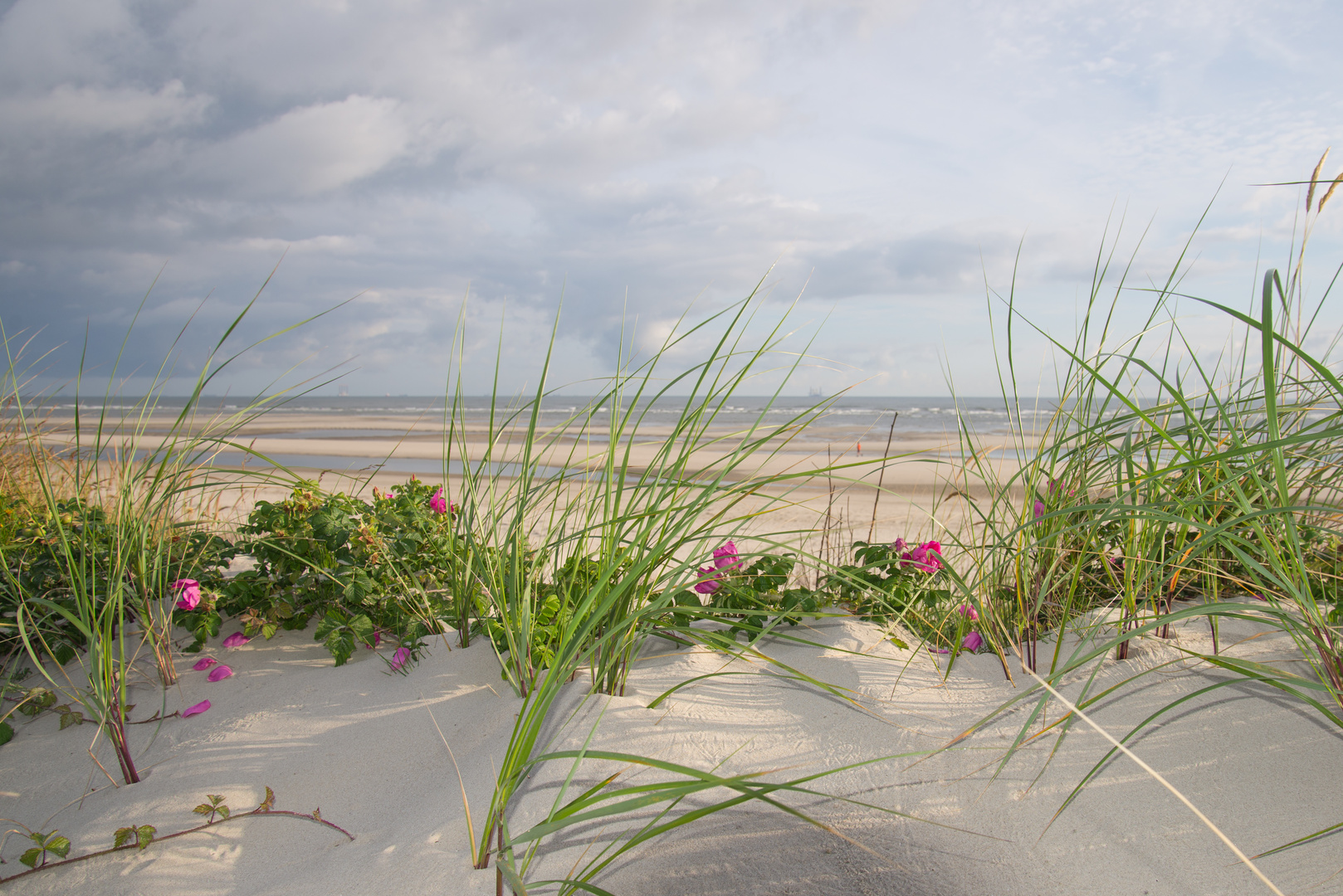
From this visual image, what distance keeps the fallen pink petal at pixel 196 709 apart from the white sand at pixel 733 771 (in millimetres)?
17

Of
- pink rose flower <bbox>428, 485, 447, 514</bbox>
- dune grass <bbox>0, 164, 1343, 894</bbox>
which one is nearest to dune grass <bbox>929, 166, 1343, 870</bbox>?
dune grass <bbox>0, 164, 1343, 894</bbox>

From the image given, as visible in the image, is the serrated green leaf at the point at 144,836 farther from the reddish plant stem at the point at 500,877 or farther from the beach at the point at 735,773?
the reddish plant stem at the point at 500,877

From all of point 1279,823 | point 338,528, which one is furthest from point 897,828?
point 338,528

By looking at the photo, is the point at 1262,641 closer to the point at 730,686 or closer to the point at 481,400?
the point at 730,686

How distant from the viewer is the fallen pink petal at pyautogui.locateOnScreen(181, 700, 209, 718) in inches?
74.0

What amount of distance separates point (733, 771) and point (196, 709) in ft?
4.66

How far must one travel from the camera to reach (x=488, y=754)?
162 cm

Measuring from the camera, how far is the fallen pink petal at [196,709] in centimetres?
188

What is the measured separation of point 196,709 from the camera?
6.19 ft

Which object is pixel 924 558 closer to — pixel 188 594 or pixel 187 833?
pixel 187 833

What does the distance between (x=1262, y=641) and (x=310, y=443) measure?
17.1 meters

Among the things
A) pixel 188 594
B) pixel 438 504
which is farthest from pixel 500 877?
pixel 438 504

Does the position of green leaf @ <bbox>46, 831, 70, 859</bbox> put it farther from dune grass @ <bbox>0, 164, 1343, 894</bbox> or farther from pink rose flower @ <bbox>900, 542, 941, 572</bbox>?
pink rose flower @ <bbox>900, 542, 941, 572</bbox>

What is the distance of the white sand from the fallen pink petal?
0.7 inches
